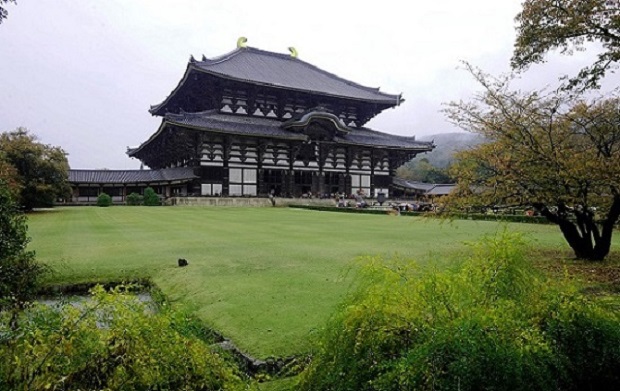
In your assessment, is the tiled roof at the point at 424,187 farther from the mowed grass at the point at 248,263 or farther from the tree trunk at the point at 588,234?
the tree trunk at the point at 588,234

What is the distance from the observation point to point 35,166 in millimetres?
26656

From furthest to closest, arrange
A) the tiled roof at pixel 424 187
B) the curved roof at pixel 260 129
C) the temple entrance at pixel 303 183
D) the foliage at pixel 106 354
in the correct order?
1. the tiled roof at pixel 424 187
2. the temple entrance at pixel 303 183
3. the curved roof at pixel 260 129
4. the foliage at pixel 106 354

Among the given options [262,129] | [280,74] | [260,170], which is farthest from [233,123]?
[280,74]

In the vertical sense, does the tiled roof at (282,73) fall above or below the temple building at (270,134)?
above

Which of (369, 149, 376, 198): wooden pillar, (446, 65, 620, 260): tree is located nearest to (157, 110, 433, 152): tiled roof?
(369, 149, 376, 198): wooden pillar

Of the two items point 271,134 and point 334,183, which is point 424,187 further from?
point 271,134

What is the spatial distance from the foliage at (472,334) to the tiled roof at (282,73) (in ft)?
110

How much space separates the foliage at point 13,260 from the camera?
16.9 ft

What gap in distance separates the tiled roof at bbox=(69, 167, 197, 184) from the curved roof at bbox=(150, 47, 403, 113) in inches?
320

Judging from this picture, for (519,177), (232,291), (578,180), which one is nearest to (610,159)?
(578,180)

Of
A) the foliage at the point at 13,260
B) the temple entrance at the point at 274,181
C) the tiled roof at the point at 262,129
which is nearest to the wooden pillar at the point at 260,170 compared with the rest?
the temple entrance at the point at 274,181

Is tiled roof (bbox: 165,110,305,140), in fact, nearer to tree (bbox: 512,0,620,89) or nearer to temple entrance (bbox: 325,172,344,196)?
temple entrance (bbox: 325,172,344,196)

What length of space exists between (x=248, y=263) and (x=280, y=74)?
3605 centimetres

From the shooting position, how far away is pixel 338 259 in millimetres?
10008
